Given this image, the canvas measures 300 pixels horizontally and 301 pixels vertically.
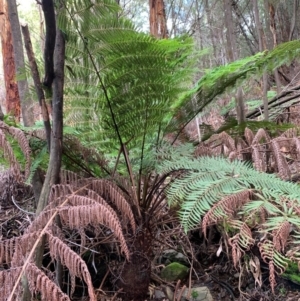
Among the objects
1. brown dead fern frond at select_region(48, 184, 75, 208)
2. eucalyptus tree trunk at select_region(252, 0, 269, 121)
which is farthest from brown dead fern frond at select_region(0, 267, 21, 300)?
eucalyptus tree trunk at select_region(252, 0, 269, 121)

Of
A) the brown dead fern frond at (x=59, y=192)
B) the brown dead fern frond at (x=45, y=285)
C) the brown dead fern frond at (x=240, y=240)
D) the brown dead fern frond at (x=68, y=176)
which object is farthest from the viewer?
the brown dead fern frond at (x=68, y=176)

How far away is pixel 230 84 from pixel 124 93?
50 centimetres

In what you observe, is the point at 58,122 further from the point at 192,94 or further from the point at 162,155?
the point at 192,94

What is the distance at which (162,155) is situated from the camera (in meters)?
1.48

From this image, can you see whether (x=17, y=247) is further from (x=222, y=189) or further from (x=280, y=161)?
(x=280, y=161)

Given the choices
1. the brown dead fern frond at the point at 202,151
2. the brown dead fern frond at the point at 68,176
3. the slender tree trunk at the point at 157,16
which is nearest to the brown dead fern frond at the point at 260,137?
the brown dead fern frond at the point at 202,151

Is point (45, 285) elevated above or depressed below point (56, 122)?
below

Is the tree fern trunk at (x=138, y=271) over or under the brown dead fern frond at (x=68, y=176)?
under

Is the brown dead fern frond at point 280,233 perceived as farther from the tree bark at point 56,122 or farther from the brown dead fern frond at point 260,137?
the tree bark at point 56,122

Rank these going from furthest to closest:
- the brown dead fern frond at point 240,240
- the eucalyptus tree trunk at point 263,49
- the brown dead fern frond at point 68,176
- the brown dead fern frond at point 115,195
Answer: the eucalyptus tree trunk at point 263,49 → the brown dead fern frond at point 68,176 → the brown dead fern frond at point 115,195 → the brown dead fern frond at point 240,240

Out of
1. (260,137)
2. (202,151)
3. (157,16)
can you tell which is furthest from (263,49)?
(202,151)

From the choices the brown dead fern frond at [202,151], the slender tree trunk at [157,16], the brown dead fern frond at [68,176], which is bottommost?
the brown dead fern frond at [68,176]

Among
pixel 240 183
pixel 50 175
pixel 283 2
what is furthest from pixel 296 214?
pixel 283 2

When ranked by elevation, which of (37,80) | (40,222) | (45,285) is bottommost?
(45,285)
